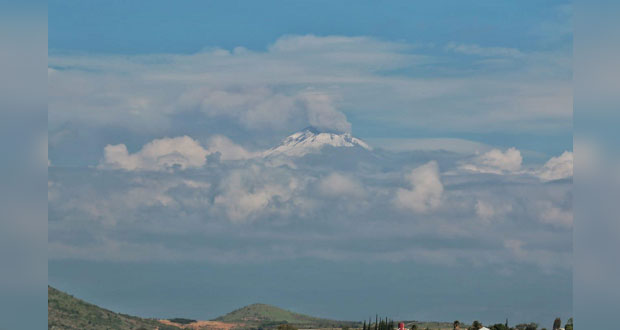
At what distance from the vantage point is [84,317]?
95.4 metres

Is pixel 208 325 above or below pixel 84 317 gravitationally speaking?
below

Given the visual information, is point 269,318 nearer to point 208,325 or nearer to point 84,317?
point 208,325

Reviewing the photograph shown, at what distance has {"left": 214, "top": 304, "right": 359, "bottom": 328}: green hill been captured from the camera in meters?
105

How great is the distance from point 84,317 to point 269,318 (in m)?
23.6

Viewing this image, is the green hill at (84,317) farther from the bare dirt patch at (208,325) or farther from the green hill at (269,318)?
the green hill at (269,318)

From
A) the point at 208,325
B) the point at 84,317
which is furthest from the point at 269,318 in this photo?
the point at 84,317

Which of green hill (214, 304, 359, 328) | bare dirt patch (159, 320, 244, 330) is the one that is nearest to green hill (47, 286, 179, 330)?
bare dirt patch (159, 320, 244, 330)

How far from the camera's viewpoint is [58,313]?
93188 mm

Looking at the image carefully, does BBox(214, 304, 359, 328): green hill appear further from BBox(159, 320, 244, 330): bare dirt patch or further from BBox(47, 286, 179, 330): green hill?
BBox(47, 286, 179, 330): green hill

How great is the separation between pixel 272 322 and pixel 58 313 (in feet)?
84.9

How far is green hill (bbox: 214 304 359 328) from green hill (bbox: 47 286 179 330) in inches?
537

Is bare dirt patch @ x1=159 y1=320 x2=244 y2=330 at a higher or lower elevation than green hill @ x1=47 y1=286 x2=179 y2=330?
lower

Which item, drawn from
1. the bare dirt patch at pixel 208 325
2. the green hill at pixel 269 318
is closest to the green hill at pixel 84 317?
the bare dirt patch at pixel 208 325

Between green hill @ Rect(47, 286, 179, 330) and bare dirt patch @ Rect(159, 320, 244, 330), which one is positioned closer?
green hill @ Rect(47, 286, 179, 330)
